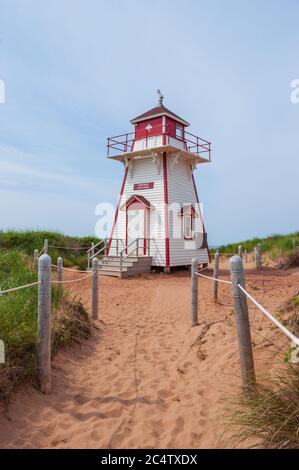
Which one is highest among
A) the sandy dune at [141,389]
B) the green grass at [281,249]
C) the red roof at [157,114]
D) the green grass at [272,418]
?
the red roof at [157,114]

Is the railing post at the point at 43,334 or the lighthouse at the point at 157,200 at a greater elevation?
the lighthouse at the point at 157,200

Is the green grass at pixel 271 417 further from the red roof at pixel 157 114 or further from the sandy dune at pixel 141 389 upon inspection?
the red roof at pixel 157 114

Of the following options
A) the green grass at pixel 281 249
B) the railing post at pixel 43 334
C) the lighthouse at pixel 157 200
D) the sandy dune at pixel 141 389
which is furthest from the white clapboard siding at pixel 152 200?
the railing post at pixel 43 334

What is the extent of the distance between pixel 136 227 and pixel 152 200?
1627mm

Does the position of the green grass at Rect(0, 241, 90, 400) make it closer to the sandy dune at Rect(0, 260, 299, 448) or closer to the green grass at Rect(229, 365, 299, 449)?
the sandy dune at Rect(0, 260, 299, 448)

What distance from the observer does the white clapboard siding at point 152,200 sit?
17656mm

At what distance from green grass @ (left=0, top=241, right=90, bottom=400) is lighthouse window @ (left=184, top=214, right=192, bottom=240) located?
1170 cm

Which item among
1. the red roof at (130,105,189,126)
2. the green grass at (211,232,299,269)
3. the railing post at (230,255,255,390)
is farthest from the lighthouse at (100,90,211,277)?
the railing post at (230,255,255,390)

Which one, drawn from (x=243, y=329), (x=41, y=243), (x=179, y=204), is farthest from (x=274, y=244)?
(x=243, y=329)

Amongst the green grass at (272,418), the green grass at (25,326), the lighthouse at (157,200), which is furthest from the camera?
the lighthouse at (157,200)

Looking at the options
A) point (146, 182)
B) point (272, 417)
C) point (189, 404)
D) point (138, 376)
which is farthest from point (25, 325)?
point (146, 182)

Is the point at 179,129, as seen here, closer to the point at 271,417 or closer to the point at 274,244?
the point at 274,244

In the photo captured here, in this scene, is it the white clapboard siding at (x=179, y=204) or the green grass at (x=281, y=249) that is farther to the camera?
the green grass at (x=281, y=249)

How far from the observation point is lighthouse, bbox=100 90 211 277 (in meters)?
17.6
